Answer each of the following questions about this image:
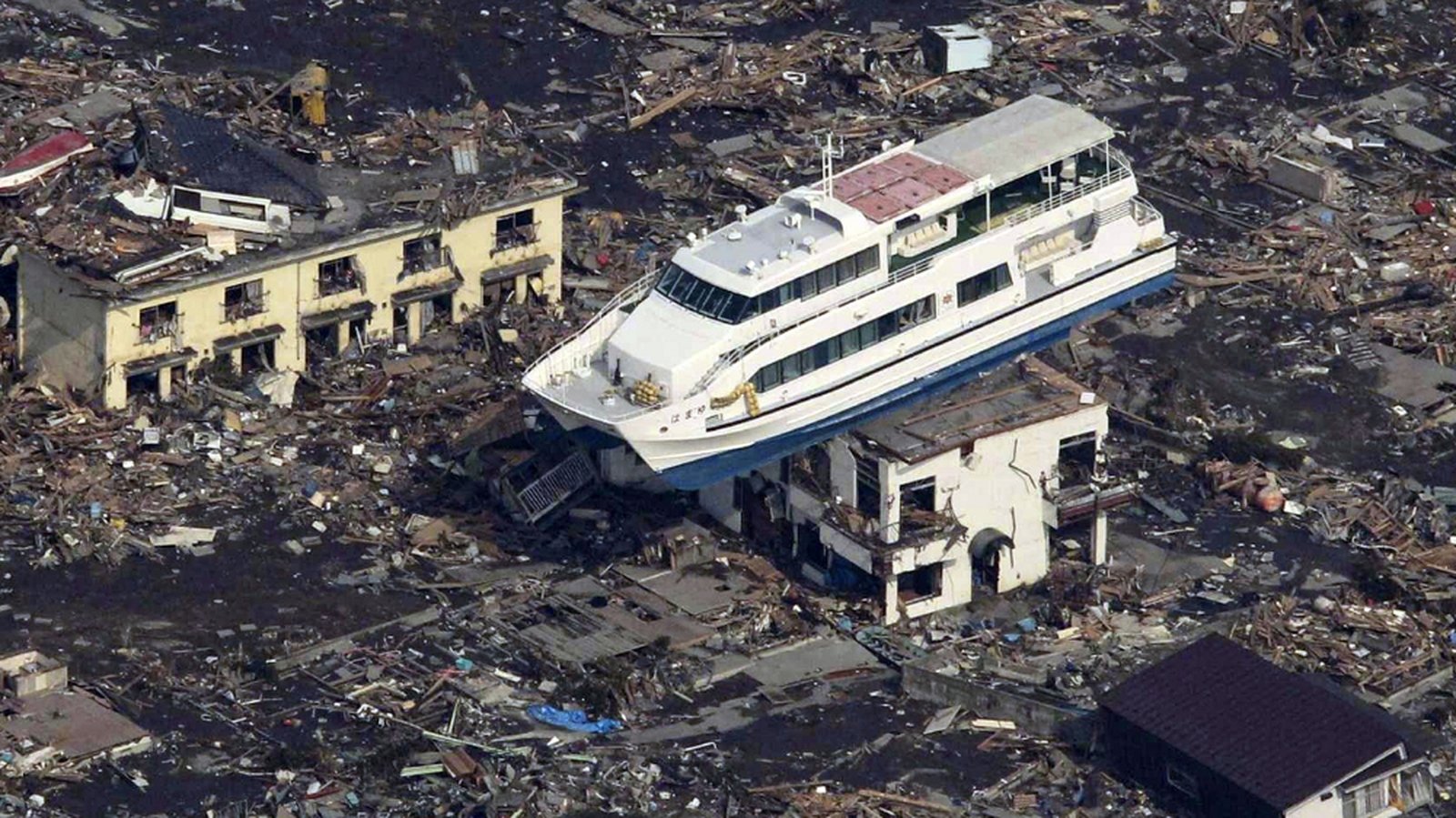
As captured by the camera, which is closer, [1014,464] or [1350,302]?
[1014,464]

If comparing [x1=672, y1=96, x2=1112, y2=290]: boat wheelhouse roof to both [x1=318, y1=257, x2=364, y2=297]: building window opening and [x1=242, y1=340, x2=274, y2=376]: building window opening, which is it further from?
[x1=242, y1=340, x2=274, y2=376]: building window opening

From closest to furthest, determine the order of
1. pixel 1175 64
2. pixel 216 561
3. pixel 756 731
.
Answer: pixel 756 731, pixel 216 561, pixel 1175 64

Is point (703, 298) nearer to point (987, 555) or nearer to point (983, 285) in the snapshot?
point (983, 285)

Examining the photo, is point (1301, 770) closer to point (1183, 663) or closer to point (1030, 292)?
point (1183, 663)

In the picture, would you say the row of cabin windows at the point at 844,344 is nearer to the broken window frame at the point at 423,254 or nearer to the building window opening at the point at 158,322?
the broken window frame at the point at 423,254

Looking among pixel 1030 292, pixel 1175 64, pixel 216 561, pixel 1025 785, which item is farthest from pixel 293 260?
pixel 1175 64

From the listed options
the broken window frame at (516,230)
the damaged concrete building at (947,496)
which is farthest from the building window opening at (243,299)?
the damaged concrete building at (947,496)
